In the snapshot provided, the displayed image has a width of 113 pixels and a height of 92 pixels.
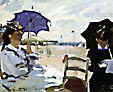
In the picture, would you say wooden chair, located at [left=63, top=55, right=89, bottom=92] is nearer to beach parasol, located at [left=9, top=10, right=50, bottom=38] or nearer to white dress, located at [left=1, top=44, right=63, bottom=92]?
white dress, located at [left=1, top=44, right=63, bottom=92]

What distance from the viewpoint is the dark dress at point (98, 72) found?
15.8 ft

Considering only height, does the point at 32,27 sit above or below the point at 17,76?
above

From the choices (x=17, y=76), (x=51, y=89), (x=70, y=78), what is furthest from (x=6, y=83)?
(x=70, y=78)

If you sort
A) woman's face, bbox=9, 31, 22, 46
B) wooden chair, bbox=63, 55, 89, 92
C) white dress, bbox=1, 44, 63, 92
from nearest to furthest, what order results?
white dress, bbox=1, 44, 63, 92, wooden chair, bbox=63, 55, 89, 92, woman's face, bbox=9, 31, 22, 46

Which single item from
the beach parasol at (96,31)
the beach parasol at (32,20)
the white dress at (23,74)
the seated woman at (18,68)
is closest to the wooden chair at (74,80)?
the white dress at (23,74)

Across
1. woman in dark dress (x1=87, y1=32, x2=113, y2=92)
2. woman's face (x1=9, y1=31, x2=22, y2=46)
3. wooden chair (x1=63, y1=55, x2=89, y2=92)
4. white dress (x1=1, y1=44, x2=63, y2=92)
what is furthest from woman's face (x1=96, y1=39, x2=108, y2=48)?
woman's face (x1=9, y1=31, x2=22, y2=46)

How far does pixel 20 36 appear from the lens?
4.32 meters

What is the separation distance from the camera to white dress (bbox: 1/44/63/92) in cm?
365

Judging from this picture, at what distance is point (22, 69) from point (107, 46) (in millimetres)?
1687

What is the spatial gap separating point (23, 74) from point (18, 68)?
0.14 m

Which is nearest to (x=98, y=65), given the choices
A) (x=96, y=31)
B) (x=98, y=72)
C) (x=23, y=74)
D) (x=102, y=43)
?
(x=98, y=72)

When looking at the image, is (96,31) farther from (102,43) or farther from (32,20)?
(32,20)

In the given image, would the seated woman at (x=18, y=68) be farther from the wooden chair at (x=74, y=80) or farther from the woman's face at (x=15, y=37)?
the wooden chair at (x=74, y=80)

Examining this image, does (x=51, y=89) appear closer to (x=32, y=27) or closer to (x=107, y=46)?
(x=107, y=46)
